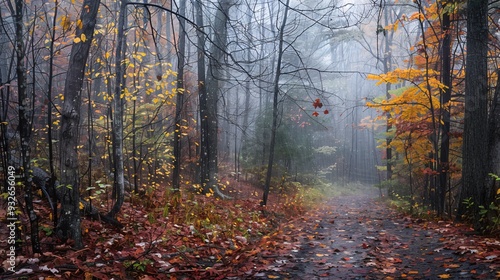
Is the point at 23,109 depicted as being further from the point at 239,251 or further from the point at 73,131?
the point at 239,251

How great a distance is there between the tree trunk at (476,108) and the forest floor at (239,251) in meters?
0.98

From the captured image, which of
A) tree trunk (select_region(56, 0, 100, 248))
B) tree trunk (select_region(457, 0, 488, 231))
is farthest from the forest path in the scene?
tree trunk (select_region(56, 0, 100, 248))

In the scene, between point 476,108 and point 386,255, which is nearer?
point 386,255

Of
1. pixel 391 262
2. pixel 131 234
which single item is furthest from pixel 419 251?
pixel 131 234

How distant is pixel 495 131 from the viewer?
736cm

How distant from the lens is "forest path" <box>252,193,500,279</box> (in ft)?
15.3

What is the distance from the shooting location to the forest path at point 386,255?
A: 15.3ft

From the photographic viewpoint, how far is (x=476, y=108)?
7320mm

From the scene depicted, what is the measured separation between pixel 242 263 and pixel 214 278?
2.80 feet

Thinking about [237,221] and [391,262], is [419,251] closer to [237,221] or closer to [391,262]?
[391,262]

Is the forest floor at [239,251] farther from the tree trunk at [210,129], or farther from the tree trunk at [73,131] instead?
the tree trunk at [210,129]

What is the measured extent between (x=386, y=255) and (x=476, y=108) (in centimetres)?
385

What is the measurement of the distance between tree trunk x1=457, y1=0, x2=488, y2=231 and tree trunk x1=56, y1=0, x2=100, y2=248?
7.32 m

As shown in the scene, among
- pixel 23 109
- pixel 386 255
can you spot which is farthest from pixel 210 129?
pixel 23 109
